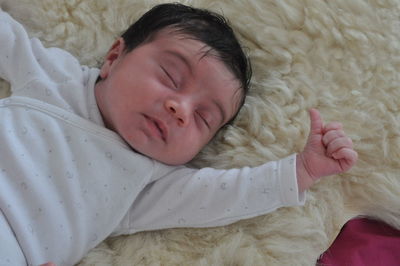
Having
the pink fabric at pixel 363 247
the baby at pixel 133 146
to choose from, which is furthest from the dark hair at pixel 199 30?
the pink fabric at pixel 363 247

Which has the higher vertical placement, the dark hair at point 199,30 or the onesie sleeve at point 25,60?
the dark hair at point 199,30

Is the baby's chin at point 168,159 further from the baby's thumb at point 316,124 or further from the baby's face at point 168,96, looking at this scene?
the baby's thumb at point 316,124

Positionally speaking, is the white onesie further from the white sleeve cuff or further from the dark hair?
the dark hair

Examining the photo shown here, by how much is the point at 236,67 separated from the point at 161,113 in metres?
0.19

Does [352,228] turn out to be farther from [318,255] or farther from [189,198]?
[189,198]

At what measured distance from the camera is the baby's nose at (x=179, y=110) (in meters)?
0.90

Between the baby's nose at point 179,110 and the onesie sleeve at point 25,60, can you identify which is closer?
the baby's nose at point 179,110

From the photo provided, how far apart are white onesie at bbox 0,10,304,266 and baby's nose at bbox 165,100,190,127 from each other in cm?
11

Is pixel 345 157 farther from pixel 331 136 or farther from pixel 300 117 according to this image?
pixel 300 117

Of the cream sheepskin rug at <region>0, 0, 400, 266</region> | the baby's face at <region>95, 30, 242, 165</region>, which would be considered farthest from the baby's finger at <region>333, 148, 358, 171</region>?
the baby's face at <region>95, 30, 242, 165</region>

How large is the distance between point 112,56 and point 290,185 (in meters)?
0.43

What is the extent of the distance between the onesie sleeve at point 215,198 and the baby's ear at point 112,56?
0.22 metres

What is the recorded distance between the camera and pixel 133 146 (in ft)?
3.13

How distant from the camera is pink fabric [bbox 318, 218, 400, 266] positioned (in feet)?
3.07
